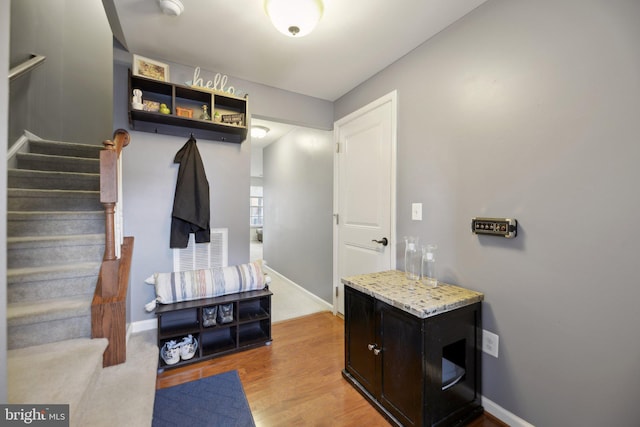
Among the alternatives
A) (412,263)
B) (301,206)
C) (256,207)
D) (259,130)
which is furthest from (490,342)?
(256,207)

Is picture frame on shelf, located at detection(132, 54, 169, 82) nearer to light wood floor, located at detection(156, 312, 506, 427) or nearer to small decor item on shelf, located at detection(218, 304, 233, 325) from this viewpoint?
small decor item on shelf, located at detection(218, 304, 233, 325)

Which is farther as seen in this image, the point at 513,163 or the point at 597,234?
the point at 513,163

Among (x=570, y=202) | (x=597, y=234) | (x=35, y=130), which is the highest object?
(x=35, y=130)

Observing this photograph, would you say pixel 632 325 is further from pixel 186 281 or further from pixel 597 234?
pixel 186 281

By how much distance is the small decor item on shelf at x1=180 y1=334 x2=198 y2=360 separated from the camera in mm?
1947

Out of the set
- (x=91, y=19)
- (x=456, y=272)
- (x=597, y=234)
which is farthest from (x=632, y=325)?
(x=91, y=19)

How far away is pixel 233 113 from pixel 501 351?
2649mm

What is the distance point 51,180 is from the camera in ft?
7.23

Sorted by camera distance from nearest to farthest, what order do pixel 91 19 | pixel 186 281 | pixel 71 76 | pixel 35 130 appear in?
pixel 186 281
pixel 35 130
pixel 71 76
pixel 91 19

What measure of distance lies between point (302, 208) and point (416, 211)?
2030 millimetres

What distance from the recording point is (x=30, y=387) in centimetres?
104

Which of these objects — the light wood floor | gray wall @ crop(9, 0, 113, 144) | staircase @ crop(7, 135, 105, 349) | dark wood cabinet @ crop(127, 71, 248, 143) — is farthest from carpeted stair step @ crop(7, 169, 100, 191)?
the light wood floor

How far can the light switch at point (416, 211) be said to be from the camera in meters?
1.94

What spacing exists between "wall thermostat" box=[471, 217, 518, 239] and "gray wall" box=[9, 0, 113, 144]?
12.4 feet
